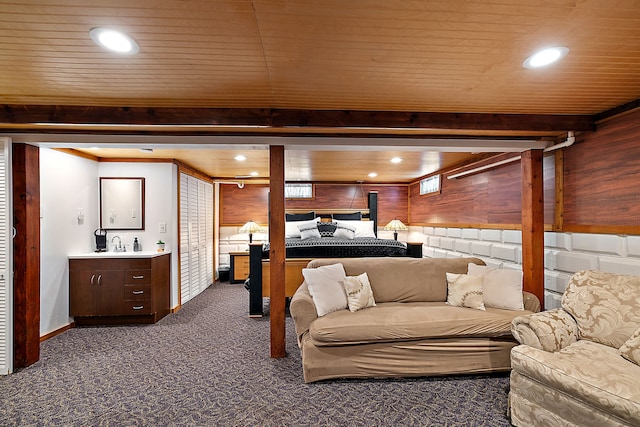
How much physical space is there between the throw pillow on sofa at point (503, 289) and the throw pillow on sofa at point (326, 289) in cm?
137

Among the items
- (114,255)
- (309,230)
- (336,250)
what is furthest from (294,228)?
(114,255)

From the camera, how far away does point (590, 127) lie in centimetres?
294

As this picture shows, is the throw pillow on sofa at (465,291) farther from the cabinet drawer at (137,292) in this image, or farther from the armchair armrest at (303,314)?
the cabinet drawer at (137,292)

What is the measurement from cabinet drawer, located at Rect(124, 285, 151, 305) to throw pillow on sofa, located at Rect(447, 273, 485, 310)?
11.9 ft

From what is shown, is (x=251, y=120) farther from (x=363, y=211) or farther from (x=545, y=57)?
(x=363, y=211)

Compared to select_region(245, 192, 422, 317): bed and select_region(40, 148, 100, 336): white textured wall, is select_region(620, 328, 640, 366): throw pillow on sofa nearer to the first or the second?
select_region(245, 192, 422, 317): bed

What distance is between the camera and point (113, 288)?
13.6 feet

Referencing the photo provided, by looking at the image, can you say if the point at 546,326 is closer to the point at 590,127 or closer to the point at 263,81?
the point at 590,127

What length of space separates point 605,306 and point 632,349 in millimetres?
373

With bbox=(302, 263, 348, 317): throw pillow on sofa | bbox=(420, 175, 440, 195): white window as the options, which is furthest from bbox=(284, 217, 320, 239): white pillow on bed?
bbox=(302, 263, 348, 317): throw pillow on sofa

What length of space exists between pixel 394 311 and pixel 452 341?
0.52m

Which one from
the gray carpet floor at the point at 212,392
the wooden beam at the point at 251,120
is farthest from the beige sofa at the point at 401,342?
the wooden beam at the point at 251,120

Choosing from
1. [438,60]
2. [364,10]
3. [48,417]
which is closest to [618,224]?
[438,60]

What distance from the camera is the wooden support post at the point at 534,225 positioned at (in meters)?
3.35
